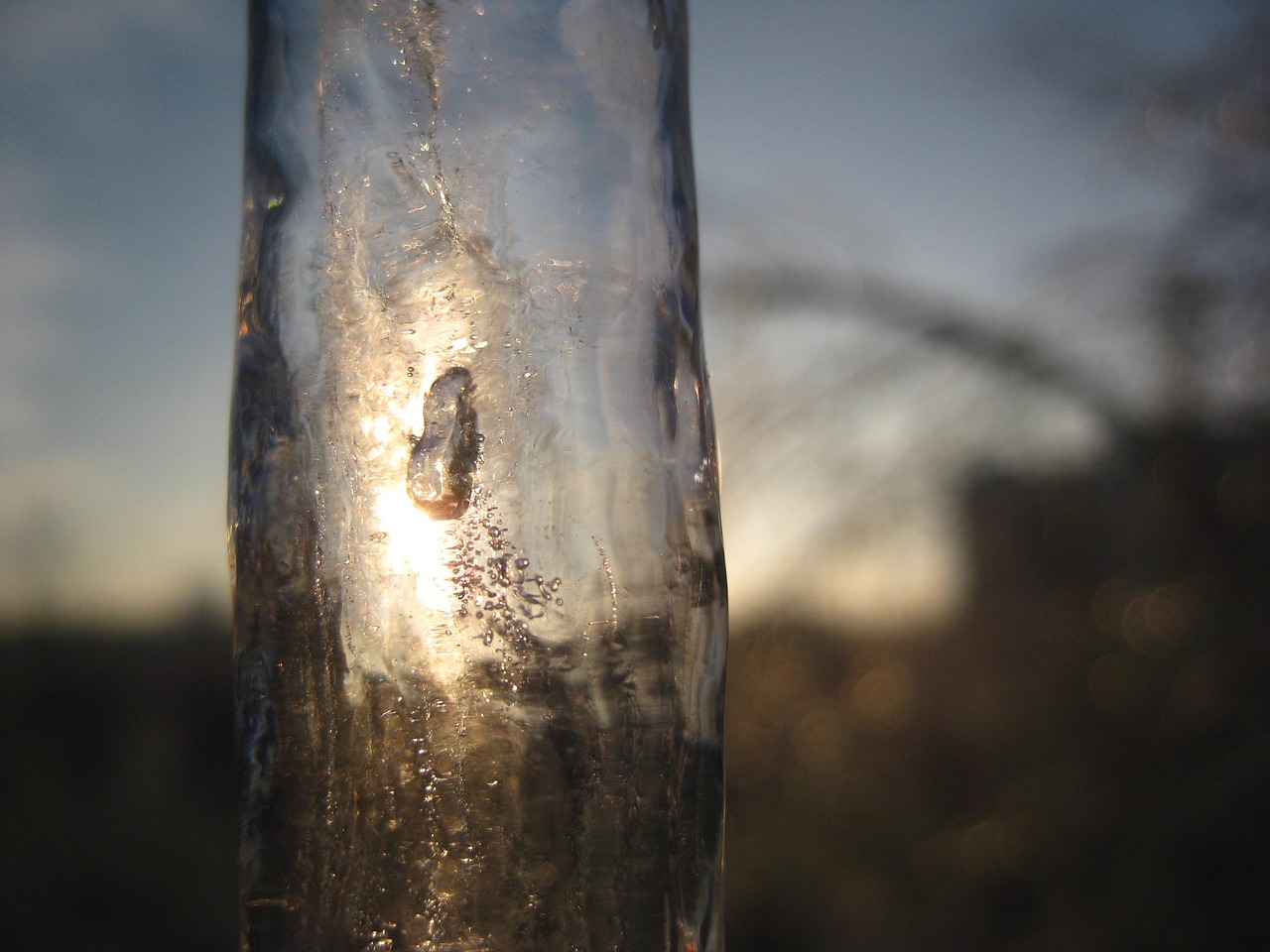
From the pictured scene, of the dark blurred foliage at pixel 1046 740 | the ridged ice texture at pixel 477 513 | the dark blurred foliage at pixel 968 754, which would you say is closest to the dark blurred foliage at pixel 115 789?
the dark blurred foliage at pixel 968 754

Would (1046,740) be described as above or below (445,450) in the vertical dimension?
below

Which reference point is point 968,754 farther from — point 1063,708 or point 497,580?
point 497,580

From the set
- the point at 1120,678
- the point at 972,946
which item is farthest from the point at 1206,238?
the point at 972,946

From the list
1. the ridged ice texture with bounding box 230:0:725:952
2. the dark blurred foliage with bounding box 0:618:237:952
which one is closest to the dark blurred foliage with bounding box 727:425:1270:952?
the dark blurred foliage with bounding box 0:618:237:952

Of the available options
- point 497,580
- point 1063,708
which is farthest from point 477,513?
point 1063,708

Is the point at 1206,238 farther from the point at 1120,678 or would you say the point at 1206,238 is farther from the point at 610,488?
the point at 610,488
